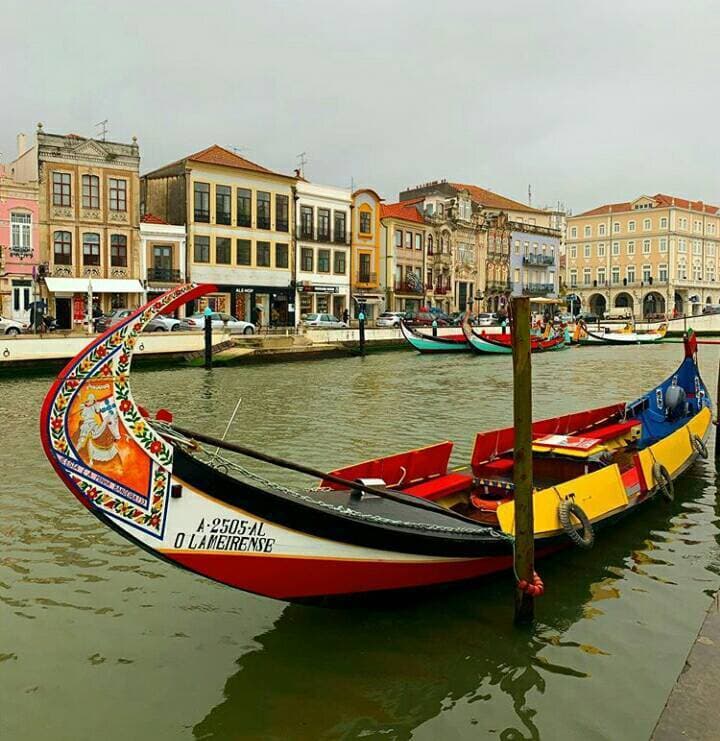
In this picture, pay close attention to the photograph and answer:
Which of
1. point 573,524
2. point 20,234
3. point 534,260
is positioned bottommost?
point 573,524

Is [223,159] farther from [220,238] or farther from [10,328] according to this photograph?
[10,328]

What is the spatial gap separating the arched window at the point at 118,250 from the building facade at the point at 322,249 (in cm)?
1180

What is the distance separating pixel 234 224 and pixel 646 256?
60.5 metres

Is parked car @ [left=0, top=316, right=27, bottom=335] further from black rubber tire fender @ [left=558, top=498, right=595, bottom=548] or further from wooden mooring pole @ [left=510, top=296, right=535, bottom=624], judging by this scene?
wooden mooring pole @ [left=510, top=296, right=535, bottom=624]

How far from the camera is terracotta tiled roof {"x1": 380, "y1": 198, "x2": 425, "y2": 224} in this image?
189 feet

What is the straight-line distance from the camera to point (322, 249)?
1973 inches

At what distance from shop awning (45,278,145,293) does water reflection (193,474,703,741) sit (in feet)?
106

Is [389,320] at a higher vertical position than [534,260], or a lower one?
lower

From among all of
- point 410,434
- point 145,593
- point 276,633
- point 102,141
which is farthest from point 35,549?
point 102,141

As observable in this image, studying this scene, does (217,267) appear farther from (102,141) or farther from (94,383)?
(94,383)

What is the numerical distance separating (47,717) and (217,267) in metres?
39.7

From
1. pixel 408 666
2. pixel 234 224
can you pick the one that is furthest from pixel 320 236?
pixel 408 666

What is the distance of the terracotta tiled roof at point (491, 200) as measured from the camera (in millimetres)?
69606

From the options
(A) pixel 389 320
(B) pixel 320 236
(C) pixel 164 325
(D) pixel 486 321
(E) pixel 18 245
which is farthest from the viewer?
(D) pixel 486 321
